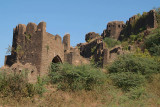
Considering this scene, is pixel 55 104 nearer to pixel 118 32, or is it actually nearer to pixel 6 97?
pixel 6 97

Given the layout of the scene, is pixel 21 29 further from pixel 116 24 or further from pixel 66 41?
pixel 116 24

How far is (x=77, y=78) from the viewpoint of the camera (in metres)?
13.7

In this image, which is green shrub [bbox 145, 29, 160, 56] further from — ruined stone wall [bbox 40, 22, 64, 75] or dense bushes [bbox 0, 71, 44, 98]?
dense bushes [bbox 0, 71, 44, 98]

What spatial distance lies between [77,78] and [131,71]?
12.8ft

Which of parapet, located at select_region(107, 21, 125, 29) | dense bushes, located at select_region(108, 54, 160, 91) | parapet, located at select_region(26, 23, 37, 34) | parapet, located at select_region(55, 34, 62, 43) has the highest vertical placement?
parapet, located at select_region(107, 21, 125, 29)

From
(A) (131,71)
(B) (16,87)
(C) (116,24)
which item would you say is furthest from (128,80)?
(C) (116,24)

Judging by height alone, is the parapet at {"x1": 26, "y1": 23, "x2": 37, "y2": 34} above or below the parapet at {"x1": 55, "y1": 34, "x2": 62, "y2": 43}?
above

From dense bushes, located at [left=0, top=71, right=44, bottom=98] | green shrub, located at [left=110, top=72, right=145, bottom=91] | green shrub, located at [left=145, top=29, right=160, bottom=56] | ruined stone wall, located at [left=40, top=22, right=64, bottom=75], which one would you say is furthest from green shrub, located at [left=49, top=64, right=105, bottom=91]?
green shrub, located at [left=145, top=29, right=160, bottom=56]

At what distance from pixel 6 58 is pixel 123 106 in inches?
480

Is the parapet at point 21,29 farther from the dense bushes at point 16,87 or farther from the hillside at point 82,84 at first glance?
the dense bushes at point 16,87

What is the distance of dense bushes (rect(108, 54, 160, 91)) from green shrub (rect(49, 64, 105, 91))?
3.94ft

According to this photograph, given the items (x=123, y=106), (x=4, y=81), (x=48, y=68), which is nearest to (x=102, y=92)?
(x=123, y=106)

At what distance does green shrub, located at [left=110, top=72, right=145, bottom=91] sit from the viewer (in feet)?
45.8

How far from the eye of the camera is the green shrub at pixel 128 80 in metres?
14.0
